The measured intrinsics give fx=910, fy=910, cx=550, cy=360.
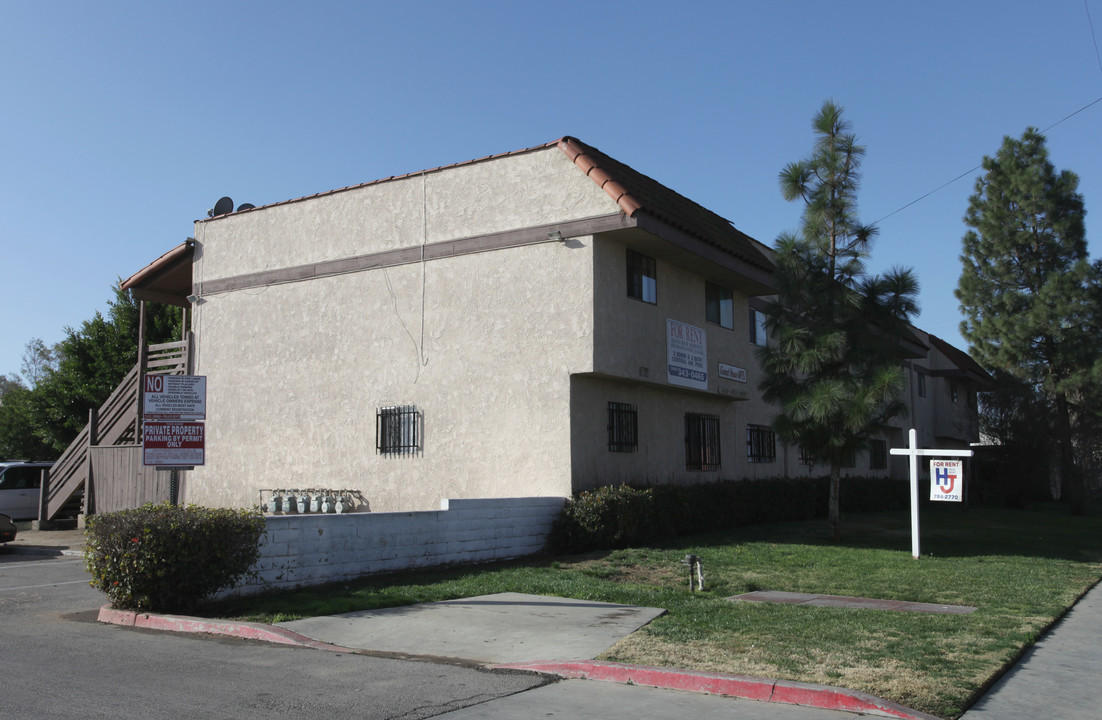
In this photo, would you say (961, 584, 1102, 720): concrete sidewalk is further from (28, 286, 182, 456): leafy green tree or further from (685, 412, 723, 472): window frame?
(28, 286, 182, 456): leafy green tree

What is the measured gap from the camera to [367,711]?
254 inches

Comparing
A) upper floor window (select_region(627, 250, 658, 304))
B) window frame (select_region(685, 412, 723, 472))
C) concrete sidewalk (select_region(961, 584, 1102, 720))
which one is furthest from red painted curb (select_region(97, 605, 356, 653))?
window frame (select_region(685, 412, 723, 472))

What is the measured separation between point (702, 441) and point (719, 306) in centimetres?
328

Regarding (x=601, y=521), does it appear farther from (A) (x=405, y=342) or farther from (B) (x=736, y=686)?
(B) (x=736, y=686)

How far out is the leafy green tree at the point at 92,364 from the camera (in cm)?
3894

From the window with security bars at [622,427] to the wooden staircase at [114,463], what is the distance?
36.7 ft

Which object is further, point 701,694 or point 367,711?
point 701,694

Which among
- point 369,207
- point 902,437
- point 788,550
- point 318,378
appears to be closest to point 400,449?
point 318,378

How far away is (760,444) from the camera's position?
24172 millimetres

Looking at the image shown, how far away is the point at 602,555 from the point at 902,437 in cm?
2552

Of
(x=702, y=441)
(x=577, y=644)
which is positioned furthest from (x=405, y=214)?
(x=577, y=644)

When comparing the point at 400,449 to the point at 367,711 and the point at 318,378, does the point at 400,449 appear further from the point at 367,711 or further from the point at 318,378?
the point at 367,711

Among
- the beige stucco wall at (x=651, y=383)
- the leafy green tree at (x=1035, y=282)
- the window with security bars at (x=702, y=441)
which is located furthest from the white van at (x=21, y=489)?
the leafy green tree at (x=1035, y=282)

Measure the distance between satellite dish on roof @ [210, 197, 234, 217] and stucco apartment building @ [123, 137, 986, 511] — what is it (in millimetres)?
799
